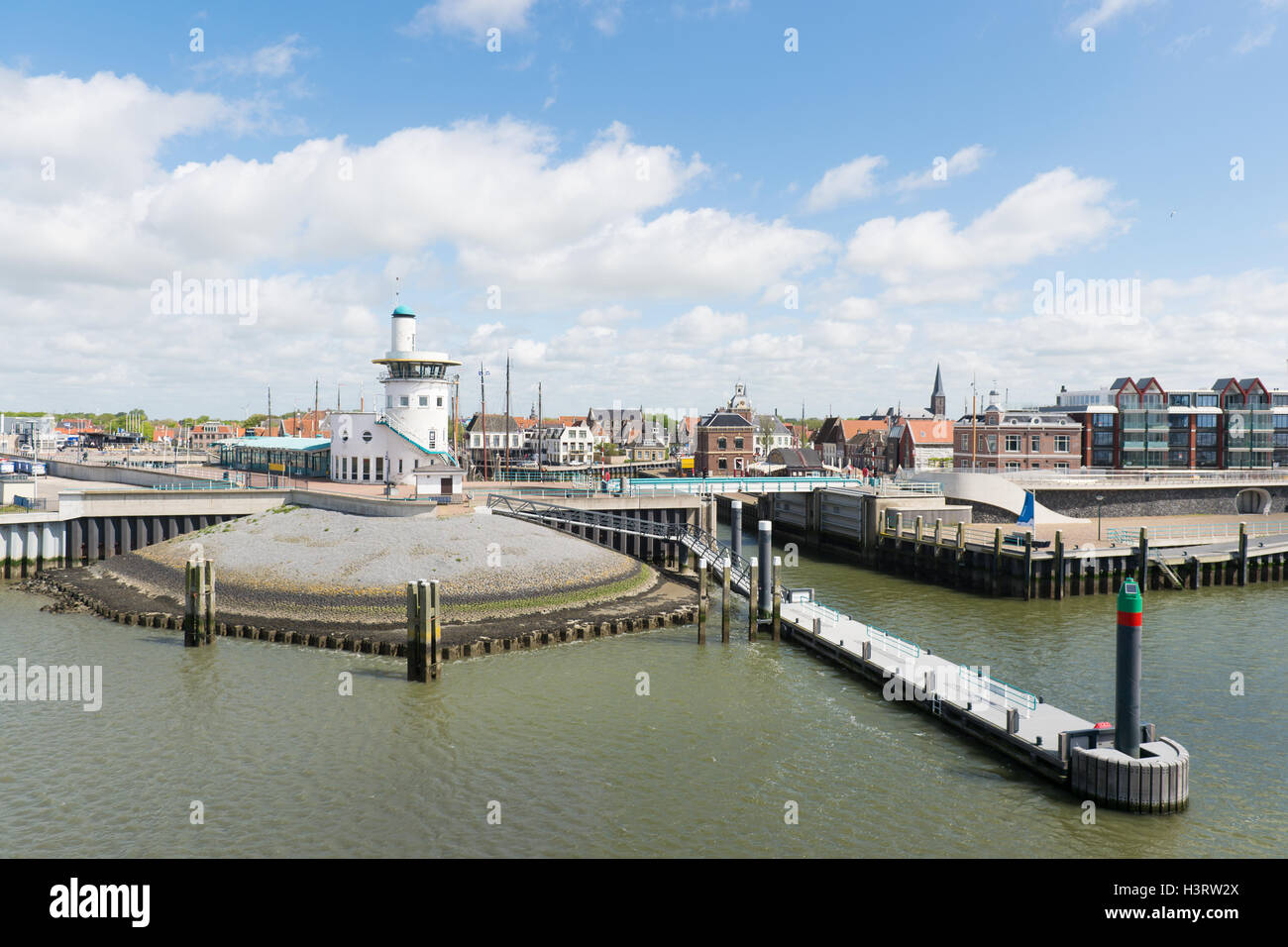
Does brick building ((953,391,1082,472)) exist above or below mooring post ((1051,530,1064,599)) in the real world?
above

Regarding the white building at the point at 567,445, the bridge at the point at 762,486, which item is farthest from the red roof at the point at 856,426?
the bridge at the point at 762,486

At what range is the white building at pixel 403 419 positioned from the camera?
59219mm

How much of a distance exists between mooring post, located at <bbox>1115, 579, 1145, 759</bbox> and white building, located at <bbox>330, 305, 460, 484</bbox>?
4600 cm

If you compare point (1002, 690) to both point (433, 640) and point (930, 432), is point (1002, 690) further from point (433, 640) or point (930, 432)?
point (930, 432)

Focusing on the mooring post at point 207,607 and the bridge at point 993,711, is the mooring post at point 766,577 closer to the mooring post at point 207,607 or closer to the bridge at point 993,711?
the bridge at point 993,711

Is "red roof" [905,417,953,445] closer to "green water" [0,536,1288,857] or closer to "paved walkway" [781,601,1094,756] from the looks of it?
"green water" [0,536,1288,857]

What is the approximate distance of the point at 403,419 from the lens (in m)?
59.7

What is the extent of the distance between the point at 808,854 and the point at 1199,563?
45416mm

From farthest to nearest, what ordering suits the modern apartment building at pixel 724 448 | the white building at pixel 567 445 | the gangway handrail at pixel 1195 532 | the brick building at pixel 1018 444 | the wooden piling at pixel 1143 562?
the white building at pixel 567 445 → the modern apartment building at pixel 724 448 → the brick building at pixel 1018 444 → the gangway handrail at pixel 1195 532 → the wooden piling at pixel 1143 562

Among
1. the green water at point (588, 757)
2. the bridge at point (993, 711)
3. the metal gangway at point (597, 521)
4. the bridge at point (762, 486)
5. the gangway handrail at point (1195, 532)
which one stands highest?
the bridge at point (762, 486)

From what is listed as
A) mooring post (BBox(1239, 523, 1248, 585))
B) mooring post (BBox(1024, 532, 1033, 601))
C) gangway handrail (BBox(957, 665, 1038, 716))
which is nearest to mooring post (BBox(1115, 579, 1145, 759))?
gangway handrail (BBox(957, 665, 1038, 716))

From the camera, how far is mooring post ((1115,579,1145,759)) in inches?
789

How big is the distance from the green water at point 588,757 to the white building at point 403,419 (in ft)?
83.2

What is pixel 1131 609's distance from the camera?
20141mm
